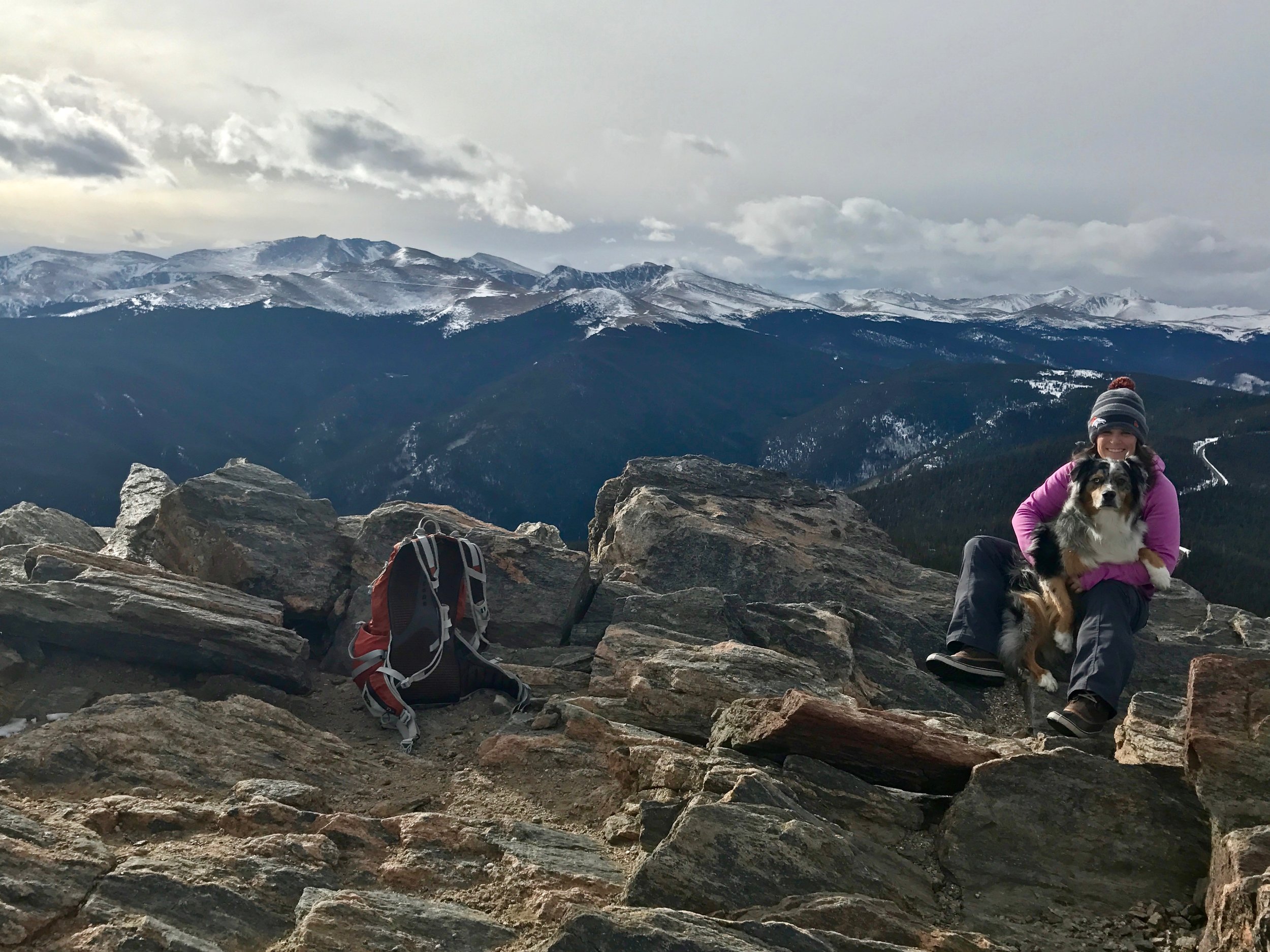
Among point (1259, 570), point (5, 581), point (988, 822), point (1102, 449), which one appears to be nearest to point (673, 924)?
point (988, 822)

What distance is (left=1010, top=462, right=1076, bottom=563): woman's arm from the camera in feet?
30.9

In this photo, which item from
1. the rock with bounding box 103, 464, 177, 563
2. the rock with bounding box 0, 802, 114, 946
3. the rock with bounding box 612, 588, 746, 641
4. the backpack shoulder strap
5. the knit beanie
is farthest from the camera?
the rock with bounding box 103, 464, 177, 563

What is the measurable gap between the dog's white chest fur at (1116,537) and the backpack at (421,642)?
7.71 m

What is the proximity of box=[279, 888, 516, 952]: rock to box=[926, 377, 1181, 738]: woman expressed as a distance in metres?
6.33

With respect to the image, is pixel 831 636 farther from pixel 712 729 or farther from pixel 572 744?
pixel 572 744

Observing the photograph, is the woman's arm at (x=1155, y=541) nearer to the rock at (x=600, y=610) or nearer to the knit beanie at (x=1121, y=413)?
the knit beanie at (x=1121, y=413)

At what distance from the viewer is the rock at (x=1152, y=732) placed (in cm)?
677

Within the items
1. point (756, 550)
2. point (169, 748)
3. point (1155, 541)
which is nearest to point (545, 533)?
point (756, 550)

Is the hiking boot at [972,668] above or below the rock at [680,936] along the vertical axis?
above

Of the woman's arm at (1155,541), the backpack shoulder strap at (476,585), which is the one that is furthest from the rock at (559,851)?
the woman's arm at (1155,541)

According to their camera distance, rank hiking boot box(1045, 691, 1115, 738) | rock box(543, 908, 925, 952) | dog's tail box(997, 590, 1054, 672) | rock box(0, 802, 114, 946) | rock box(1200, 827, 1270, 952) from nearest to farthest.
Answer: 1. rock box(1200, 827, 1270, 952)
2. rock box(543, 908, 925, 952)
3. rock box(0, 802, 114, 946)
4. hiking boot box(1045, 691, 1115, 738)
5. dog's tail box(997, 590, 1054, 672)

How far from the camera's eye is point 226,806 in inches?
265

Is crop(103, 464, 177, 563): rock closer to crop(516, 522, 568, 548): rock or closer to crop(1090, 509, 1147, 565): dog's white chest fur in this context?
crop(516, 522, 568, 548): rock

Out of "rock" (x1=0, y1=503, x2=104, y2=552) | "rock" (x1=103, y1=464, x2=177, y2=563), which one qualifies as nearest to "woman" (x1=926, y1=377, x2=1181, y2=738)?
"rock" (x1=103, y1=464, x2=177, y2=563)
